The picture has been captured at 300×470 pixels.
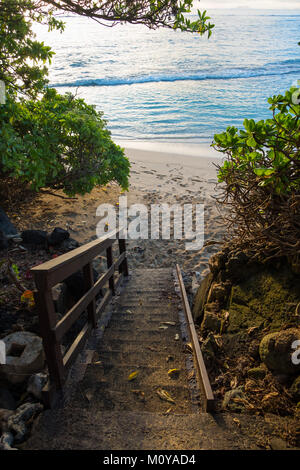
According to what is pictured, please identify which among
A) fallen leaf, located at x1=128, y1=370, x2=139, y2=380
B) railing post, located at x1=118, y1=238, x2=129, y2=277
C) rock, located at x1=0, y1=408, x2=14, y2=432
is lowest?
railing post, located at x1=118, y1=238, x2=129, y2=277

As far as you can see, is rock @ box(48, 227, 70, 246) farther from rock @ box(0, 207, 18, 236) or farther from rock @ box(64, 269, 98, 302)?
rock @ box(64, 269, 98, 302)

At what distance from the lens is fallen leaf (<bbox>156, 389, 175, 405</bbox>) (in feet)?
7.42

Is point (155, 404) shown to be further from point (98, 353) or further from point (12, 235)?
point (12, 235)

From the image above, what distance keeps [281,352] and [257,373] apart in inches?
10.4

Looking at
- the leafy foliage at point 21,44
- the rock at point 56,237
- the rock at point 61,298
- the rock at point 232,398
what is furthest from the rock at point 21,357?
the leafy foliage at point 21,44

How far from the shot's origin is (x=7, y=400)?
2.20 meters

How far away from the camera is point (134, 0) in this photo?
135 inches

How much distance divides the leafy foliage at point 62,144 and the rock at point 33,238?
0.78 m

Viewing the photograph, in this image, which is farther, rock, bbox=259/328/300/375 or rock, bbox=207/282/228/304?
rock, bbox=207/282/228/304

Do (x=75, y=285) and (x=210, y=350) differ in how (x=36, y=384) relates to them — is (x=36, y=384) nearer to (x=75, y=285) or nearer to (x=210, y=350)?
(x=210, y=350)

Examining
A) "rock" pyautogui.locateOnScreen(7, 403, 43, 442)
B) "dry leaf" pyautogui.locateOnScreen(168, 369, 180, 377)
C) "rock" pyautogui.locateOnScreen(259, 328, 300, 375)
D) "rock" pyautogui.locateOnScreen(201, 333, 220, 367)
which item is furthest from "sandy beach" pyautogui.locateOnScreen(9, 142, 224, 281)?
"rock" pyautogui.locateOnScreen(7, 403, 43, 442)

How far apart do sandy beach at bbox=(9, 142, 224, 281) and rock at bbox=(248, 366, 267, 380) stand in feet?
7.48

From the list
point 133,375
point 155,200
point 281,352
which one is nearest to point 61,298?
point 133,375

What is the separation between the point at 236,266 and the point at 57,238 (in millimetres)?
3097
